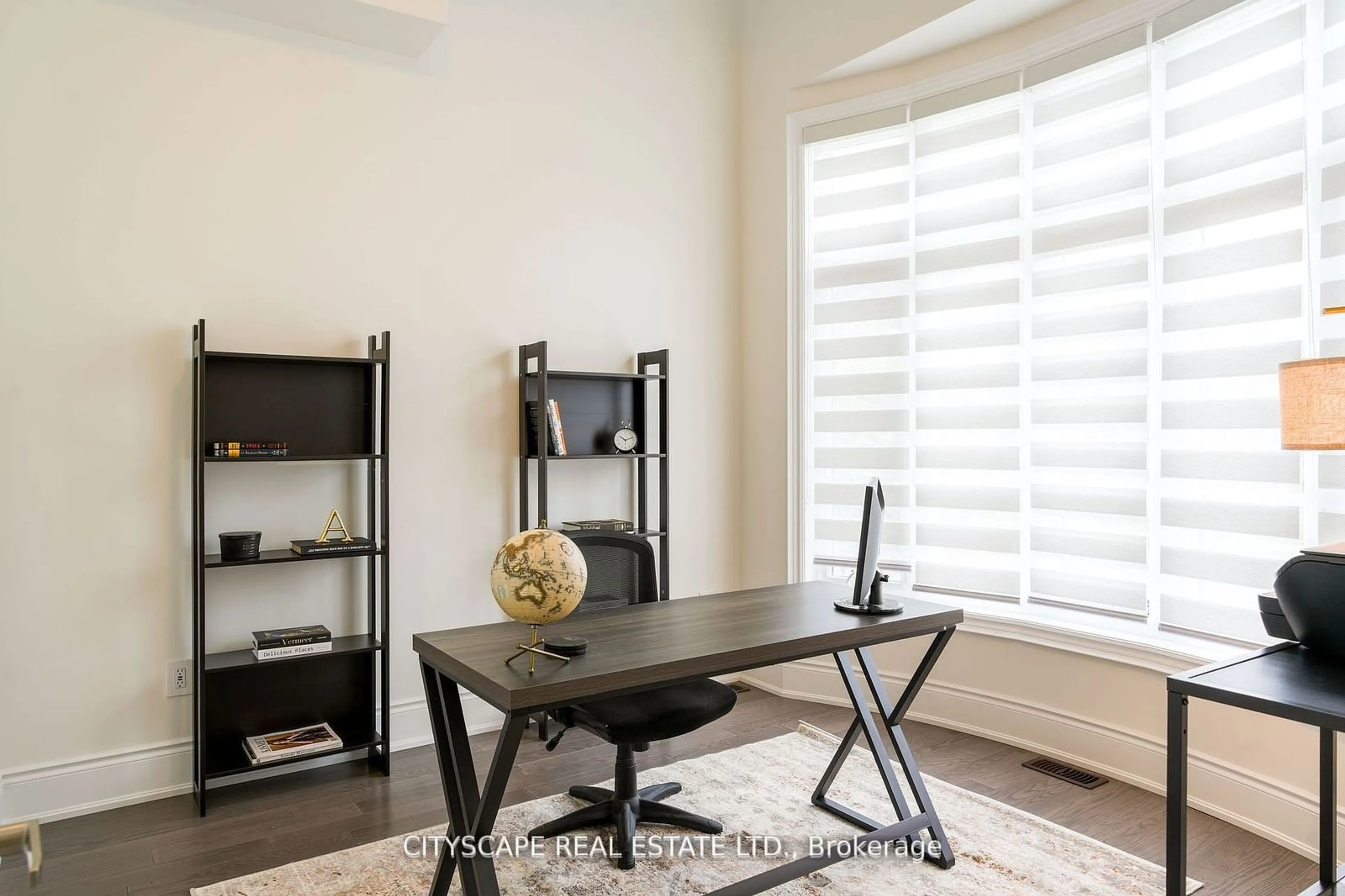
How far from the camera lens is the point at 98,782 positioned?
114 inches

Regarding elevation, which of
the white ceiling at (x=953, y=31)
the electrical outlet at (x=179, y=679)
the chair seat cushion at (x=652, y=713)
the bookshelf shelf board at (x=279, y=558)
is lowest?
the electrical outlet at (x=179, y=679)

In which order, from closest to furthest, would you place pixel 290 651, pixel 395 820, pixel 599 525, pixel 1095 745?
pixel 395 820 < pixel 290 651 < pixel 1095 745 < pixel 599 525

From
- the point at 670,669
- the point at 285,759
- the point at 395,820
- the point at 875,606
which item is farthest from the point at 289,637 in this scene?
the point at 875,606

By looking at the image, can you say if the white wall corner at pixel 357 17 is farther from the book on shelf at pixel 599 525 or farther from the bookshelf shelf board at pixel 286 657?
the bookshelf shelf board at pixel 286 657

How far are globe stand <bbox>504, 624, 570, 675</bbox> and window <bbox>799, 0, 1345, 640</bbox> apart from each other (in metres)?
2.31

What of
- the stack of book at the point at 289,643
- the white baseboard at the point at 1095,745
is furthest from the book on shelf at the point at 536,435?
the white baseboard at the point at 1095,745

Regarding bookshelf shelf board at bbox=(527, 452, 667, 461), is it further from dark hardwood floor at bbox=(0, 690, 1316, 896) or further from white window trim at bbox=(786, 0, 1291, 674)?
dark hardwood floor at bbox=(0, 690, 1316, 896)

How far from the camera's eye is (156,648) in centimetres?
303

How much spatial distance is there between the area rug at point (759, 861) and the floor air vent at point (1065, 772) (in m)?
0.41

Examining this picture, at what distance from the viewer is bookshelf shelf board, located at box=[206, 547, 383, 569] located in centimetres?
292

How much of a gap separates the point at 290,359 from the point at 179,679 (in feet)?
4.05

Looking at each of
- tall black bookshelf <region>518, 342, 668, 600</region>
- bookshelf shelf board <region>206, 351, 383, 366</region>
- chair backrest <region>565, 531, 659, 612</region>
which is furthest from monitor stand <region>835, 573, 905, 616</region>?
bookshelf shelf board <region>206, 351, 383, 366</region>

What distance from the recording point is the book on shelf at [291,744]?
2.98m

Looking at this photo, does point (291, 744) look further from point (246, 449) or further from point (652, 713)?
point (652, 713)
